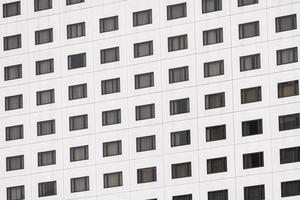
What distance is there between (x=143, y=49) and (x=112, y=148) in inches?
284

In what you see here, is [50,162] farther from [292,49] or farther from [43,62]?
[292,49]

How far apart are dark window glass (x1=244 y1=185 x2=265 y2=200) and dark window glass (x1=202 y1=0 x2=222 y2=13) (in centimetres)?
1276

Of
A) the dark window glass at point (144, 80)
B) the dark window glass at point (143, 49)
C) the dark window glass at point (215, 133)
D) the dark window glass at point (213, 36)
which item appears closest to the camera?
the dark window glass at point (215, 133)

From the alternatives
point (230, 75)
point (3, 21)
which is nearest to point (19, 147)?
Answer: point (3, 21)

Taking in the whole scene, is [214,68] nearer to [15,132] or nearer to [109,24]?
[109,24]

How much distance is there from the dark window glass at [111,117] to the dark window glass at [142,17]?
6.31m

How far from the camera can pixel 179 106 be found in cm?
9681

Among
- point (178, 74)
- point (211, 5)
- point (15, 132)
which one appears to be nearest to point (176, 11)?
point (211, 5)

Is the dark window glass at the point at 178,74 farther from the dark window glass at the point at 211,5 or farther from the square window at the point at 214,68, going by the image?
the dark window glass at the point at 211,5

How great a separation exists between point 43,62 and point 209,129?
1441 centimetres

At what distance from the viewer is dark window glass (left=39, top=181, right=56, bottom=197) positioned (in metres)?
99.8

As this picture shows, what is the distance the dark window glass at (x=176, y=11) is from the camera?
A: 98188 mm

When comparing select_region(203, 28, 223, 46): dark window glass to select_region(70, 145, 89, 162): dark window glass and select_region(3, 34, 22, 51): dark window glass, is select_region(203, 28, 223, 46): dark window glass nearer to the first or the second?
select_region(70, 145, 89, 162): dark window glass

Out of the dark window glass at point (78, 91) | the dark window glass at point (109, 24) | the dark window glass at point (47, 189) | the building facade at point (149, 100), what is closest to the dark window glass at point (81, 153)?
the building facade at point (149, 100)
